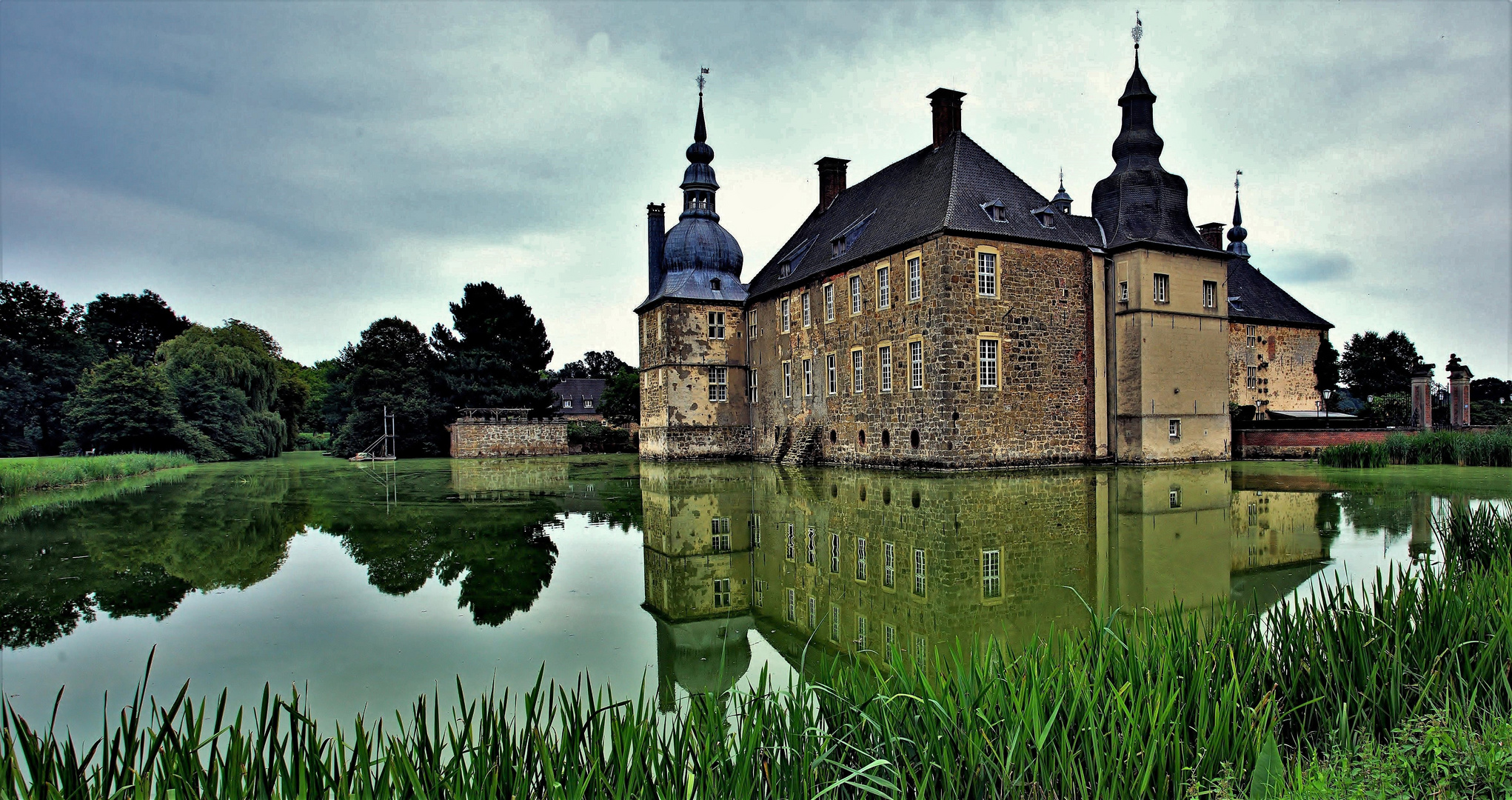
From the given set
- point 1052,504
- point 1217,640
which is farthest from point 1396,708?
point 1052,504

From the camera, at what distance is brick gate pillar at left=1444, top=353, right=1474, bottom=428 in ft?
85.6

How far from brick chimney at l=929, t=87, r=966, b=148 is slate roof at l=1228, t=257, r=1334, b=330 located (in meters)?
17.8

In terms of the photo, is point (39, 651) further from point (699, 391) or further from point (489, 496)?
point (699, 391)

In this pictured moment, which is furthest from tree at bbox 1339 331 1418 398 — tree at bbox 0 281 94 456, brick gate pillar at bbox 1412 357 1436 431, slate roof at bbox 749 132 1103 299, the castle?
tree at bbox 0 281 94 456

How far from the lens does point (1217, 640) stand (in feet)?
11.3

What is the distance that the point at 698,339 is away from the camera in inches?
1272

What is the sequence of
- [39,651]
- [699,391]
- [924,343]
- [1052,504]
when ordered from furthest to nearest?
[699,391] → [924,343] → [1052,504] → [39,651]

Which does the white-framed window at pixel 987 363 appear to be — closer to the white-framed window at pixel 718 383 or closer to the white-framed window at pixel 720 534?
the white-framed window at pixel 720 534

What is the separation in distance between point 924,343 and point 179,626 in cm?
1773

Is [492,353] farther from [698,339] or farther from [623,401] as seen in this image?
[698,339]

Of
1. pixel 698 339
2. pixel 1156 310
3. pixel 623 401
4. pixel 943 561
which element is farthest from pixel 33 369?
pixel 1156 310

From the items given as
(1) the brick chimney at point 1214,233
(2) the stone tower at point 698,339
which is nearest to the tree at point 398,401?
(2) the stone tower at point 698,339

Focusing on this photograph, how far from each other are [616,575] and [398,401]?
35.9 meters

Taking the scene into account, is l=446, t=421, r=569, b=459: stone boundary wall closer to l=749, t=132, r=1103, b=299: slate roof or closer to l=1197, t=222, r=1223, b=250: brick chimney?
l=749, t=132, r=1103, b=299: slate roof
